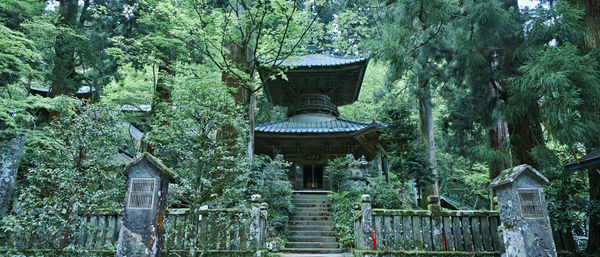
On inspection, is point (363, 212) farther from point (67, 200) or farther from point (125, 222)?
point (67, 200)

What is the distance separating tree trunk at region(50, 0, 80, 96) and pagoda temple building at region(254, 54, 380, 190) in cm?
645

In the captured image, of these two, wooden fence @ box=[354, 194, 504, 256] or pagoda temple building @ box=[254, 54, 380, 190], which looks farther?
pagoda temple building @ box=[254, 54, 380, 190]

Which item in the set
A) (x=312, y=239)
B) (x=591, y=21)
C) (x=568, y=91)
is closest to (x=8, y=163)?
(x=312, y=239)

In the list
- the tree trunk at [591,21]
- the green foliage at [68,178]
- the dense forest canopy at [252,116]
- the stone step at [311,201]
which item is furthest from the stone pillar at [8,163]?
the tree trunk at [591,21]

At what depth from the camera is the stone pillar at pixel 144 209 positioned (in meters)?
4.56

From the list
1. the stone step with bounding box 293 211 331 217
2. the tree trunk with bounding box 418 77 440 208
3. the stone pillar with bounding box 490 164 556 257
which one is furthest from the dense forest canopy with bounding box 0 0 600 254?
the tree trunk with bounding box 418 77 440 208

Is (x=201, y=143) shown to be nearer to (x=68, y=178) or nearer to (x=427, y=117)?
(x=68, y=178)

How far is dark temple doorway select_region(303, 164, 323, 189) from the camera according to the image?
46.6 feet

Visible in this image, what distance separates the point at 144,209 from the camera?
473cm

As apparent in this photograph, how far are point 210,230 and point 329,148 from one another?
8329mm

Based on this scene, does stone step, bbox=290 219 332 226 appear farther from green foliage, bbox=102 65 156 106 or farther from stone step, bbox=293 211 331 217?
green foliage, bbox=102 65 156 106

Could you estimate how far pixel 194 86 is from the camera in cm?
573

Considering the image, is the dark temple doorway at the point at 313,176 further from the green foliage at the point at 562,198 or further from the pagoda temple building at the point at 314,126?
the green foliage at the point at 562,198

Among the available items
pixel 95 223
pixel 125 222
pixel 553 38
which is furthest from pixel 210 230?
pixel 553 38
